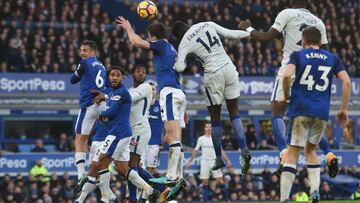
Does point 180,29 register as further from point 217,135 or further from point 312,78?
point 312,78

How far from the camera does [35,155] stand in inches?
1161

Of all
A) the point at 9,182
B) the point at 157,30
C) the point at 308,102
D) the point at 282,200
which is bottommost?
the point at 9,182

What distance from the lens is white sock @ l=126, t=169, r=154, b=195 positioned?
52.9 ft

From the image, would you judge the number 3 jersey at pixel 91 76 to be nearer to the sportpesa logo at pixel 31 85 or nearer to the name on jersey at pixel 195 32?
the name on jersey at pixel 195 32

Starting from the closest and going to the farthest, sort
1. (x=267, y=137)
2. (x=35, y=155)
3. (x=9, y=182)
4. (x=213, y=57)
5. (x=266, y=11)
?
(x=213, y=57) < (x=9, y=182) < (x=35, y=155) < (x=267, y=137) < (x=266, y=11)

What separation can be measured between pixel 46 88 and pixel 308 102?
66.8 feet

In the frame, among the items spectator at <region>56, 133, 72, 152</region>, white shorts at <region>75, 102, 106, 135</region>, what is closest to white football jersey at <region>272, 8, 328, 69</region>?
white shorts at <region>75, 102, 106, 135</region>

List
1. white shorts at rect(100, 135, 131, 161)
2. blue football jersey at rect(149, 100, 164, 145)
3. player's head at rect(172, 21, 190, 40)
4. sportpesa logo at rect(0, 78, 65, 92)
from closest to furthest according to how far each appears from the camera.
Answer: player's head at rect(172, 21, 190, 40), white shorts at rect(100, 135, 131, 161), blue football jersey at rect(149, 100, 164, 145), sportpesa logo at rect(0, 78, 65, 92)

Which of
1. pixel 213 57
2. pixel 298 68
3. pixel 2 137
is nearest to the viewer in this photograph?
pixel 298 68

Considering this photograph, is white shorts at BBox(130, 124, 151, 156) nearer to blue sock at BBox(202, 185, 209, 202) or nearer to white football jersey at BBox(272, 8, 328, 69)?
white football jersey at BBox(272, 8, 328, 69)

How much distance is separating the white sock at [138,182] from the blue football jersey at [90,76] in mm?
1850

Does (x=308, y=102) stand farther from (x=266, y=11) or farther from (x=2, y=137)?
(x=266, y=11)

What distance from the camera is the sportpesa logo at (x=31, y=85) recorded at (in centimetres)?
3136

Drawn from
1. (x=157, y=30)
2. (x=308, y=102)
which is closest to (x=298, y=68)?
(x=308, y=102)
